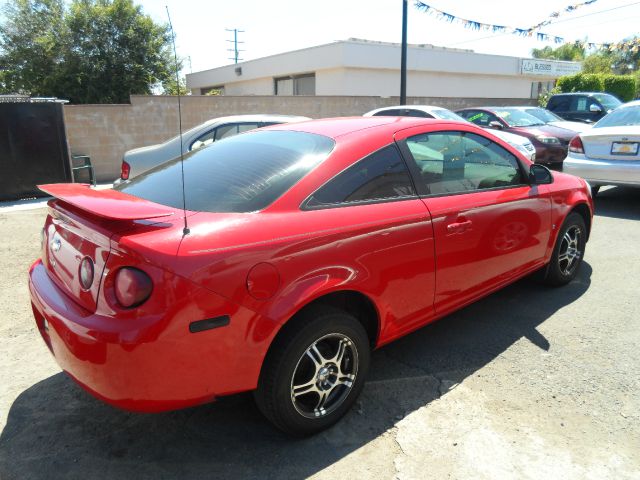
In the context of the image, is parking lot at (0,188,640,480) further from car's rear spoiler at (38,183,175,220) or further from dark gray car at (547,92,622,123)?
dark gray car at (547,92,622,123)

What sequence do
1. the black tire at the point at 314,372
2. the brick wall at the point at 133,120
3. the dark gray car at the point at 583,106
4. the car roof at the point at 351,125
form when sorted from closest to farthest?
1. the black tire at the point at 314,372
2. the car roof at the point at 351,125
3. the brick wall at the point at 133,120
4. the dark gray car at the point at 583,106

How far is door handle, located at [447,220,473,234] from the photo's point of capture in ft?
9.81

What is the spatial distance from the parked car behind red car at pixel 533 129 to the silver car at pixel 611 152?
89.0 inches

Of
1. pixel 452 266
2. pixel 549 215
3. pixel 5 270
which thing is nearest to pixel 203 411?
pixel 452 266

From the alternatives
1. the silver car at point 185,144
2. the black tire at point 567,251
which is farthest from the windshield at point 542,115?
the black tire at point 567,251

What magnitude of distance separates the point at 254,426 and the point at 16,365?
175 cm

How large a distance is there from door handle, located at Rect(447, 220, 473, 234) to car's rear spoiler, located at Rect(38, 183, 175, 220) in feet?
5.31

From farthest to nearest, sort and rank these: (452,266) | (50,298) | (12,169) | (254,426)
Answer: (12,169) → (452,266) → (254,426) → (50,298)

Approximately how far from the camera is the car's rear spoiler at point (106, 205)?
2105 mm

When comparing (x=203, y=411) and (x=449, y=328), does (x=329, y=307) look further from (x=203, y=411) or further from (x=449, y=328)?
(x=449, y=328)

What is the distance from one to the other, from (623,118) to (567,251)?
457 cm

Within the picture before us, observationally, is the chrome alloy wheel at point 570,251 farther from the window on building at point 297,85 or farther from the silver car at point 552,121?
the window on building at point 297,85

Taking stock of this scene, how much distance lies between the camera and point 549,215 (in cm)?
390

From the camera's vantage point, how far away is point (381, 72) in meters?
29.4
